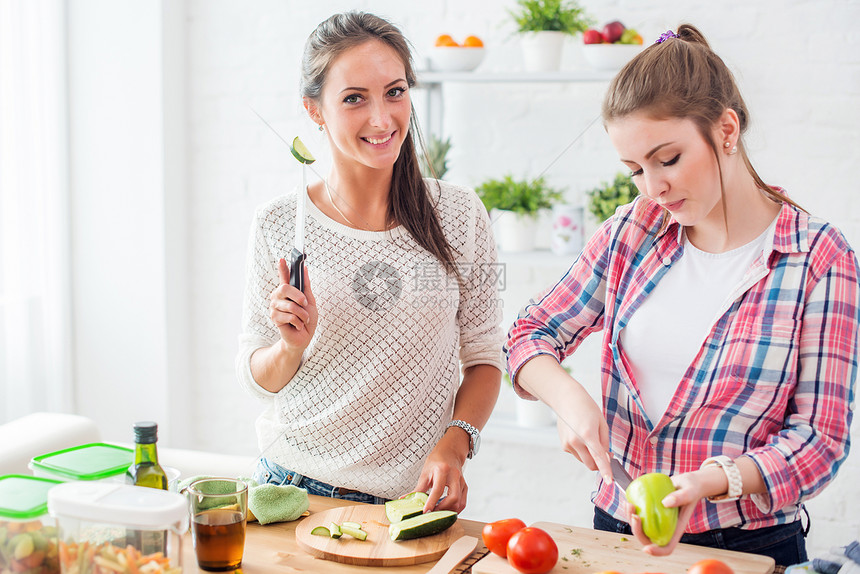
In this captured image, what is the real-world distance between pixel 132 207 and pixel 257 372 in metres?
1.61

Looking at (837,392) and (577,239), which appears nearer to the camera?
(837,392)

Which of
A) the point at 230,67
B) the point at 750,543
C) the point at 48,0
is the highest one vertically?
the point at 48,0

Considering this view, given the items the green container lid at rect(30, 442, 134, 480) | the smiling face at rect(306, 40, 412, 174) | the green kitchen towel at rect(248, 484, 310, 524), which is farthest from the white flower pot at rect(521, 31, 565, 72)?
the green container lid at rect(30, 442, 134, 480)

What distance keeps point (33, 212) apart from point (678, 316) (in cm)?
227

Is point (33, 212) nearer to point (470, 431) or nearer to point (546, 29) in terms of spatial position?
point (546, 29)

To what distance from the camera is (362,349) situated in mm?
1534

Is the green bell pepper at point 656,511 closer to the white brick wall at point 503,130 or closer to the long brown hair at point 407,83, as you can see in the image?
the long brown hair at point 407,83

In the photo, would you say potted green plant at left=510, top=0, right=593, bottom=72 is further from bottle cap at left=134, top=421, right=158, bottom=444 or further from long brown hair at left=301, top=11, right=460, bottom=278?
bottle cap at left=134, top=421, right=158, bottom=444

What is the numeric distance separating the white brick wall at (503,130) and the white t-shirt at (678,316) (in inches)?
45.6

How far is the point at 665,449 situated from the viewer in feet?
4.18

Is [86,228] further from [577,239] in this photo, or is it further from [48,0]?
[577,239]

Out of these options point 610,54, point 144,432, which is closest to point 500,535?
point 144,432

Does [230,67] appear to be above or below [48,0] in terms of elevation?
below

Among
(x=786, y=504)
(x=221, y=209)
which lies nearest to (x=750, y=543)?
(x=786, y=504)
